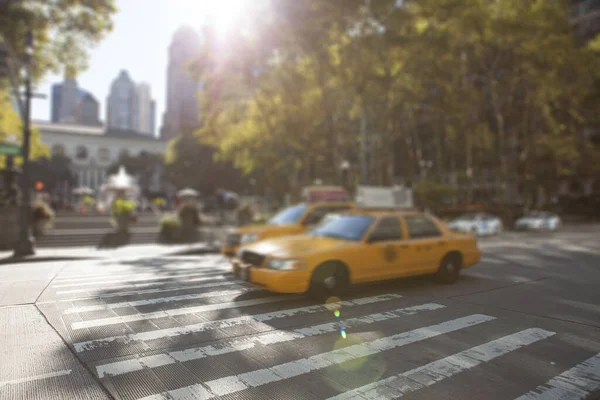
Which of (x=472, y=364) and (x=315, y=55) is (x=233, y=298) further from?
(x=315, y=55)

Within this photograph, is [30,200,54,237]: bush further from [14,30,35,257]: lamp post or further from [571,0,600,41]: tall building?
[571,0,600,41]: tall building

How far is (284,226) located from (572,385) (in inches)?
335

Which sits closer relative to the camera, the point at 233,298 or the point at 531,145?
the point at 233,298

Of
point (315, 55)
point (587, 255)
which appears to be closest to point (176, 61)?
point (315, 55)

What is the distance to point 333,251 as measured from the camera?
24.2 ft

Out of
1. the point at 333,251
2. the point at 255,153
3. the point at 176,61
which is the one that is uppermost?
the point at 176,61

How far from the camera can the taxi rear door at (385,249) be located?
25.8ft

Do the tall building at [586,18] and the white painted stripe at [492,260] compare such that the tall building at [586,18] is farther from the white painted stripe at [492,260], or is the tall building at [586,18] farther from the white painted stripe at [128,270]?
the white painted stripe at [128,270]

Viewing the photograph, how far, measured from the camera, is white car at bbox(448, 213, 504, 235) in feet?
84.1

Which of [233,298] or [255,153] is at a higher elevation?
[255,153]

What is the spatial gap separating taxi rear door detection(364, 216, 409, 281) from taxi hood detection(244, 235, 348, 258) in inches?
22.2

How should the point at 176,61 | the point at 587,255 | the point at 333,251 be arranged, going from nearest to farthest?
1. the point at 333,251
2. the point at 587,255
3. the point at 176,61

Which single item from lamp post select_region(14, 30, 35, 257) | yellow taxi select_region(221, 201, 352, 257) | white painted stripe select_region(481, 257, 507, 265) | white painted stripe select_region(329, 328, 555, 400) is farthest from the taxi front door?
lamp post select_region(14, 30, 35, 257)

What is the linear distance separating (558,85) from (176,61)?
126500mm
